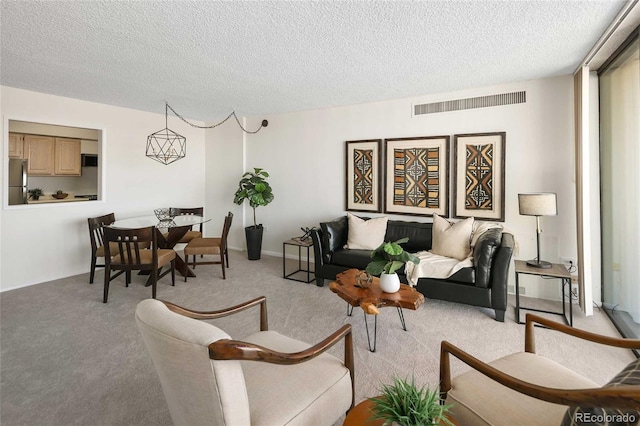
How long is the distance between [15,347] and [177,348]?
264cm

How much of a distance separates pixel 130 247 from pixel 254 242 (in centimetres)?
210

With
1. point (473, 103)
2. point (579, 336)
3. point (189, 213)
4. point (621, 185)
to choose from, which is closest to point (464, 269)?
point (621, 185)

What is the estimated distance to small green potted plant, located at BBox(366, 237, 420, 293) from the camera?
259 centimetres

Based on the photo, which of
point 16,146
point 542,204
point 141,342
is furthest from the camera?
point 16,146

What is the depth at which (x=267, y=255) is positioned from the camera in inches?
232

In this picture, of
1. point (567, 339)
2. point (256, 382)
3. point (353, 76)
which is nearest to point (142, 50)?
point (353, 76)

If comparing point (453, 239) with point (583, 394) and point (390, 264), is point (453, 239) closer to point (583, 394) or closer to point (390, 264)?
point (390, 264)

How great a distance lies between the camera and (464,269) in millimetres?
3299

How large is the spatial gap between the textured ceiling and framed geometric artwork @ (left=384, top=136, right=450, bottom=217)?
0.70m

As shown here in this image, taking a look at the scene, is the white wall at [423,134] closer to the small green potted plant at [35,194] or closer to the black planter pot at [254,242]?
the black planter pot at [254,242]

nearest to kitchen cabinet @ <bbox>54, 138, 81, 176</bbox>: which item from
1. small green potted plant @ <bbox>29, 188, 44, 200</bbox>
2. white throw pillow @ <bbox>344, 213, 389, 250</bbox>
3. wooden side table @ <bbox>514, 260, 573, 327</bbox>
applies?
small green potted plant @ <bbox>29, 188, 44, 200</bbox>

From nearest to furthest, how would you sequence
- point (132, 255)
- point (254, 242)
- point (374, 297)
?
point (374, 297)
point (132, 255)
point (254, 242)

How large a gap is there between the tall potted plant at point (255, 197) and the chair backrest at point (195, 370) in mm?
4289

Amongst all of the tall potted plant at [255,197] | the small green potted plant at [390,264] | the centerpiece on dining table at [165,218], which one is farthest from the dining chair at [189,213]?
the small green potted plant at [390,264]
